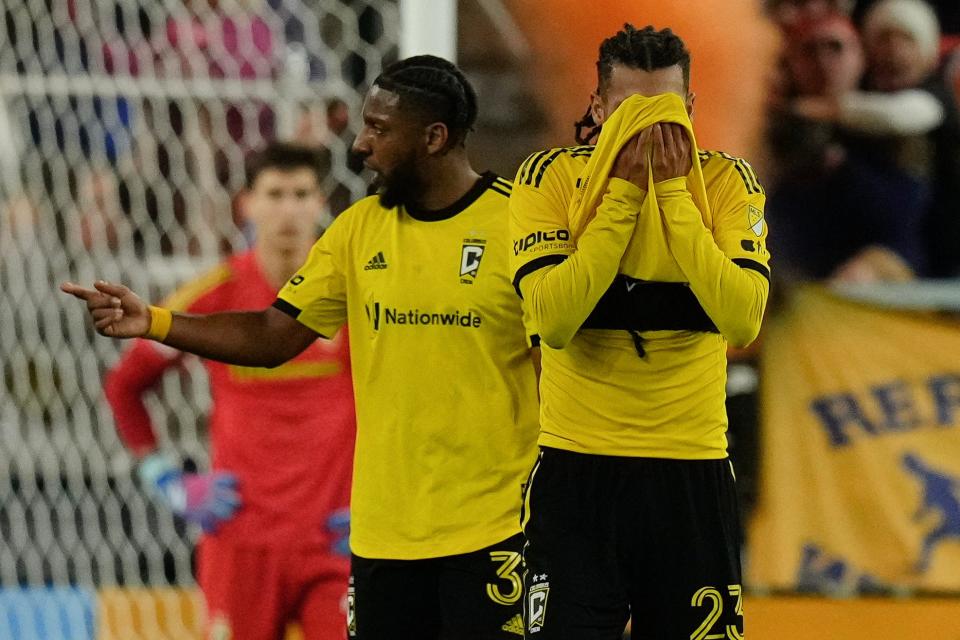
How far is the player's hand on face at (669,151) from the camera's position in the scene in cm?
228

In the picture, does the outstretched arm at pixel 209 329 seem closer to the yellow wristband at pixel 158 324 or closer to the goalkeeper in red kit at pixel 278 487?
the yellow wristband at pixel 158 324

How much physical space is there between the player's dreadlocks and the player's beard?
0.52 metres

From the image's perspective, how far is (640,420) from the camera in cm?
240

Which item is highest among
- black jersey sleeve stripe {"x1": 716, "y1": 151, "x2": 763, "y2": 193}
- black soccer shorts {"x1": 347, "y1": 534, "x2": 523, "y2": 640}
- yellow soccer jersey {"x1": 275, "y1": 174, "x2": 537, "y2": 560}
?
black jersey sleeve stripe {"x1": 716, "y1": 151, "x2": 763, "y2": 193}

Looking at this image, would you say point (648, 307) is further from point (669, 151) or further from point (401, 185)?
point (401, 185)

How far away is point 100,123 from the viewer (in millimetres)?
4879

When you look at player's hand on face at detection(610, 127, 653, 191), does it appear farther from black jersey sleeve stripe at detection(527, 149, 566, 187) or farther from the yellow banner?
the yellow banner

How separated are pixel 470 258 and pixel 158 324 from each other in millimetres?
591

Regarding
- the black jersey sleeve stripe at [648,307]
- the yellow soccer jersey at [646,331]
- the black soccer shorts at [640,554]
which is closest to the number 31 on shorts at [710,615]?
the black soccer shorts at [640,554]

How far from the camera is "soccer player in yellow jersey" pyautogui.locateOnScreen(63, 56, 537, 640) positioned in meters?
2.84

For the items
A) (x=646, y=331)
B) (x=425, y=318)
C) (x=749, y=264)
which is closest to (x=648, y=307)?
(x=646, y=331)

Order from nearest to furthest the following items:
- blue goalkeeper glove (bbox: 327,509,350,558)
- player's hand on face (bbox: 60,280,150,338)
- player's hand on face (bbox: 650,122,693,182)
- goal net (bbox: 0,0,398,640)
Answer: player's hand on face (bbox: 650,122,693,182)
player's hand on face (bbox: 60,280,150,338)
blue goalkeeper glove (bbox: 327,509,350,558)
goal net (bbox: 0,0,398,640)

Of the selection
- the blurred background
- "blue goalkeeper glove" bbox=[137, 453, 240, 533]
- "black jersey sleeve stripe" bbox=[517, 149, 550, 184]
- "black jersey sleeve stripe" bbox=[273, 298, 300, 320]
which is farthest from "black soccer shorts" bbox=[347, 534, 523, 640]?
the blurred background

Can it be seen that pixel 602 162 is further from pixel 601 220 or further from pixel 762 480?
pixel 762 480
